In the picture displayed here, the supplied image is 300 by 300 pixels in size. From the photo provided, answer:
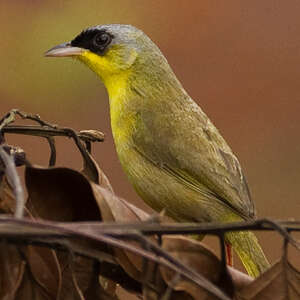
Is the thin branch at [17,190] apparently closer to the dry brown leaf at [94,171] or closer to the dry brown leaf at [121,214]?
the dry brown leaf at [121,214]

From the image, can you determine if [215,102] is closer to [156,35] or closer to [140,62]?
[156,35]

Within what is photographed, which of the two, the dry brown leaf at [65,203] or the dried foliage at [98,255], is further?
the dry brown leaf at [65,203]

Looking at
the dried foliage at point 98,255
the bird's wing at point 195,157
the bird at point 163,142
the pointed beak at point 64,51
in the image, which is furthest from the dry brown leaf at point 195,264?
the pointed beak at point 64,51

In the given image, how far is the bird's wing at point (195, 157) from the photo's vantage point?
4.42ft

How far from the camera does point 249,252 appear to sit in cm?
123

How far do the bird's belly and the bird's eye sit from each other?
272 millimetres

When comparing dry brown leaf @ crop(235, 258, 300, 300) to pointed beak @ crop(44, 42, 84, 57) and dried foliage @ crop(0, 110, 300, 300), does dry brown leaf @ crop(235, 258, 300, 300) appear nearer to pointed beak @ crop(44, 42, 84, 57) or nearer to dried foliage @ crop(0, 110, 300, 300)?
dried foliage @ crop(0, 110, 300, 300)

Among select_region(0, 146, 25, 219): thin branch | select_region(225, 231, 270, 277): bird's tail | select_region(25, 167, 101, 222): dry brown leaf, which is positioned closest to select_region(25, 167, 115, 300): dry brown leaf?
select_region(25, 167, 101, 222): dry brown leaf

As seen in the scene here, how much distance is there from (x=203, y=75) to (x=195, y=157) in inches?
35.1

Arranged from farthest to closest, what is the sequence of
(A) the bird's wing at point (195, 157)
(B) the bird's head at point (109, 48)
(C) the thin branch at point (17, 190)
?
1. (B) the bird's head at point (109, 48)
2. (A) the bird's wing at point (195, 157)
3. (C) the thin branch at point (17, 190)

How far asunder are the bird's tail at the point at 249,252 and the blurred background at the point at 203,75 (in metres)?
0.79

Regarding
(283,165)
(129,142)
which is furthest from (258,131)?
(129,142)

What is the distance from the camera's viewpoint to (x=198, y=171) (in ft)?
4.50

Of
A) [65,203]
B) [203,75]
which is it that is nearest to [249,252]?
[65,203]
